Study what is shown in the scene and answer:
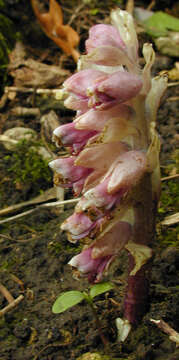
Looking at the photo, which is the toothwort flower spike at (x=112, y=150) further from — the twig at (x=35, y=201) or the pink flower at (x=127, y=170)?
the twig at (x=35, y=201)

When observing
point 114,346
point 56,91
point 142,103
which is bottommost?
point 114,346

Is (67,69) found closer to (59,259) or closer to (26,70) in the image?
(26,70)

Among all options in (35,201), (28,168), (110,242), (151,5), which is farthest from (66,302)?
(151,5)

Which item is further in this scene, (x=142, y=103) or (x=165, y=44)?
(x=165, y=44)

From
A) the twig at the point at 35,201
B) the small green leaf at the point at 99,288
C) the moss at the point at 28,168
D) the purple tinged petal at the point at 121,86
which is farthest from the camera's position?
the moss at the point at 28,168

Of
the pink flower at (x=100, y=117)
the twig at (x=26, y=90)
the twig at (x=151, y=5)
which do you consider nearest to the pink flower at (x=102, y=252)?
the pink flower at (x=100, y=117)

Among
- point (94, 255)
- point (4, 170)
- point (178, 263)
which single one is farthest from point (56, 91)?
point (94, 255)

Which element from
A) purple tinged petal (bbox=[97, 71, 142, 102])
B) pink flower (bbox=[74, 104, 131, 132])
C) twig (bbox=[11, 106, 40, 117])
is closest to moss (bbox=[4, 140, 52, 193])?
twig (bbox=[11, 106, 40, 117])

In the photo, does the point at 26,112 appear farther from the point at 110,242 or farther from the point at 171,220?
the point at 110,242
